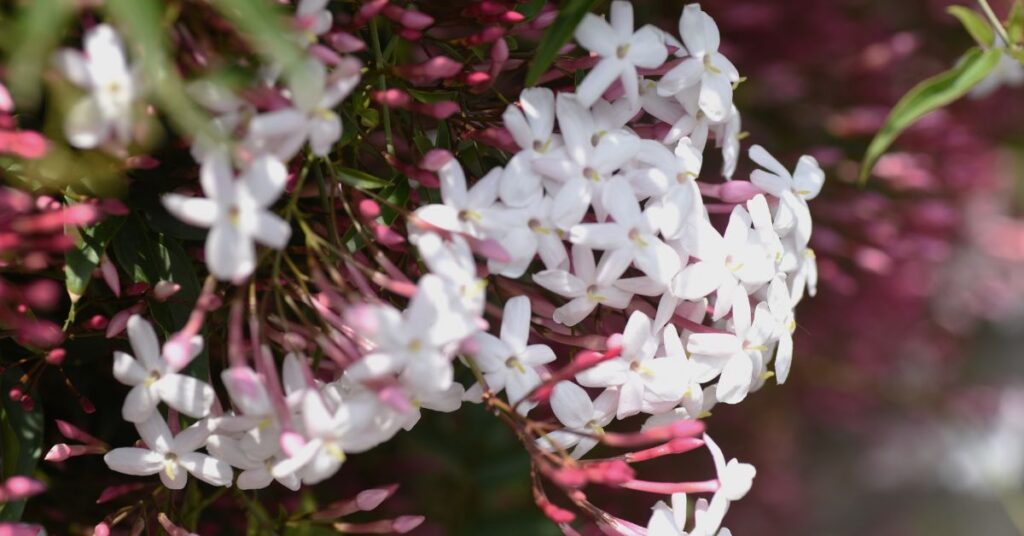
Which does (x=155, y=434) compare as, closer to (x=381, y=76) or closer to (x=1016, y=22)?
(x=381, y=76)

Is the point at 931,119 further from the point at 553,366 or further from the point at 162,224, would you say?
the point at 162,224

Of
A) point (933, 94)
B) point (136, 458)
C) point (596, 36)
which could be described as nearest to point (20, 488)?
point (136, 458)

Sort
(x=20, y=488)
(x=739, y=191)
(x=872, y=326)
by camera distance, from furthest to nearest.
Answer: (x=872, y=326) → (x=739, y=191) → (x=20, y=488)

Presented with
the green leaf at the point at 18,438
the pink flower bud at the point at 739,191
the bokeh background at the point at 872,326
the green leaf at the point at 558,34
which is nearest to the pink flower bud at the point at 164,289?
the green leaf at the point at 18,438

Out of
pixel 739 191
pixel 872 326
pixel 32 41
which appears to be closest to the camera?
pixel 32 41

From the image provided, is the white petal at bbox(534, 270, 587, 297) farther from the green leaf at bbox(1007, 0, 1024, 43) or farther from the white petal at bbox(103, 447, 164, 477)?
the green leaf at bbox(1007, 0, 1024, 43)

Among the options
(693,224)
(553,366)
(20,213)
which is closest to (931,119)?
(553,366)

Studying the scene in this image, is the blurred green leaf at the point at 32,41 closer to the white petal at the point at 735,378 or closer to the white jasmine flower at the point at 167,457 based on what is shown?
the white jasmine flower at the point at 167,457
